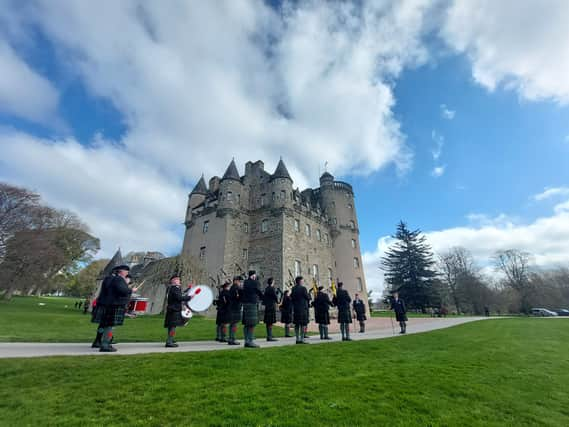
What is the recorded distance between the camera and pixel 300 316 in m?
8.83

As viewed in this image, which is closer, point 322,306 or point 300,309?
point 300,309

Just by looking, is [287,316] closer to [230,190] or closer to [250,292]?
[250,292]

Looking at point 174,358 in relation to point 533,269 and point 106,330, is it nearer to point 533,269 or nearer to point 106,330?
point 106,330

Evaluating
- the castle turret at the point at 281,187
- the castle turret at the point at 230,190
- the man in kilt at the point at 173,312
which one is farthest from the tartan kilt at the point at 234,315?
the castle turret at the point at 230,190

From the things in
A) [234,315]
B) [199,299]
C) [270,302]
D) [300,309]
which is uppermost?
[199,299]

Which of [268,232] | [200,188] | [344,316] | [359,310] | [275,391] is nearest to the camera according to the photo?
[275,391]

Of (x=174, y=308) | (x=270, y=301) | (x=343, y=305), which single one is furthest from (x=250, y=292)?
(x=343, y=305)

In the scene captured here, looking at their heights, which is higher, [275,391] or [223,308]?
[223,308]

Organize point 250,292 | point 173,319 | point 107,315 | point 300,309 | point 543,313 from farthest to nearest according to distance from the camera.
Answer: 1. point 543,313
2. point 300,309
3. point 250,292
4. point 173,319
5. point 107,315

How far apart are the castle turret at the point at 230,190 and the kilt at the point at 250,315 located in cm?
2150

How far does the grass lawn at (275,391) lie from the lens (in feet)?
11.0

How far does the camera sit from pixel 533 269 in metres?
50.1

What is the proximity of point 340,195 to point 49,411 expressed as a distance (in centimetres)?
3632

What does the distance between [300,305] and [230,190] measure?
22.2 m
